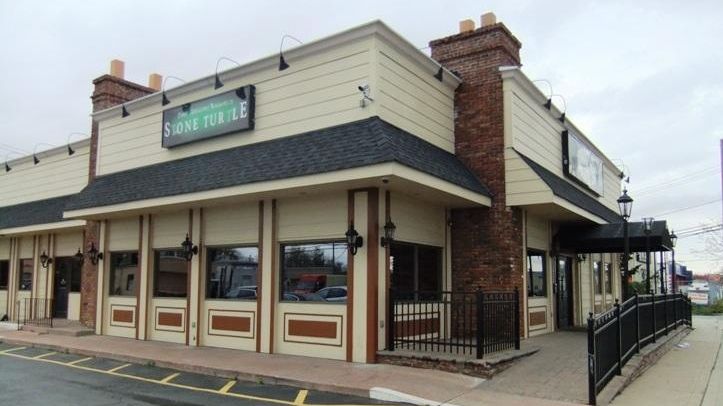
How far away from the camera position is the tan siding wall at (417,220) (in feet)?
39.8

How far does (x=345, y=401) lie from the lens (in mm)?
8922

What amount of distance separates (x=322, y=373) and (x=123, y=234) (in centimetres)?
884

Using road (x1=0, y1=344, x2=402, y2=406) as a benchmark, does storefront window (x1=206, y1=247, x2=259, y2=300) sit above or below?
above

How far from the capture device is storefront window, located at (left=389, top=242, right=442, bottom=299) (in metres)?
12.1

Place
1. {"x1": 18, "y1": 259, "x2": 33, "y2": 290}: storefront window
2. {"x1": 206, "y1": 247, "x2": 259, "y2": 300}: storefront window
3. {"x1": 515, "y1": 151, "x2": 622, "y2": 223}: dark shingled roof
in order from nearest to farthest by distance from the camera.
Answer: {"x1": 206, "y1": 247, "x2": 259, "y2": 300}: storefront window, {"x1": 515, "y1": 151, "x2": 622, "y2": 223}: dark shingled roof, {"x1": 18, "y1": 259, "x2": 33, "y2": 290}: storefront window

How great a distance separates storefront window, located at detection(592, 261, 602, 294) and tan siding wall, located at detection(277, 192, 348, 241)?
12.3 metres

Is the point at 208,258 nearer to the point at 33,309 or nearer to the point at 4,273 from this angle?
the point at 33,309

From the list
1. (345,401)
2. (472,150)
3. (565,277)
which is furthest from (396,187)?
(565,277)

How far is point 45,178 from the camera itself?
72.9 ft

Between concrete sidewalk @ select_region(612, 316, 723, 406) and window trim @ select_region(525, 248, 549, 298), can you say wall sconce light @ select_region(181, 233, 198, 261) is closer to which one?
window trim @ select_region(525, 248, 549, 298)

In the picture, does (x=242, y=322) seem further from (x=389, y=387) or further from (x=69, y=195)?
(x=69, y=195)

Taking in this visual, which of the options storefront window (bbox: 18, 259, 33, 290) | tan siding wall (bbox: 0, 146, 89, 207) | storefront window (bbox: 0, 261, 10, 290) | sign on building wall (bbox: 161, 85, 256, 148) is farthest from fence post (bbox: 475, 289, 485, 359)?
storefront window (bbox: 0, 261, 10, 290)

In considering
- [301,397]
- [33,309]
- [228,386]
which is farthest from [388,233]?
[33,309]

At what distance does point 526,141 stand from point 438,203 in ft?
9.27
